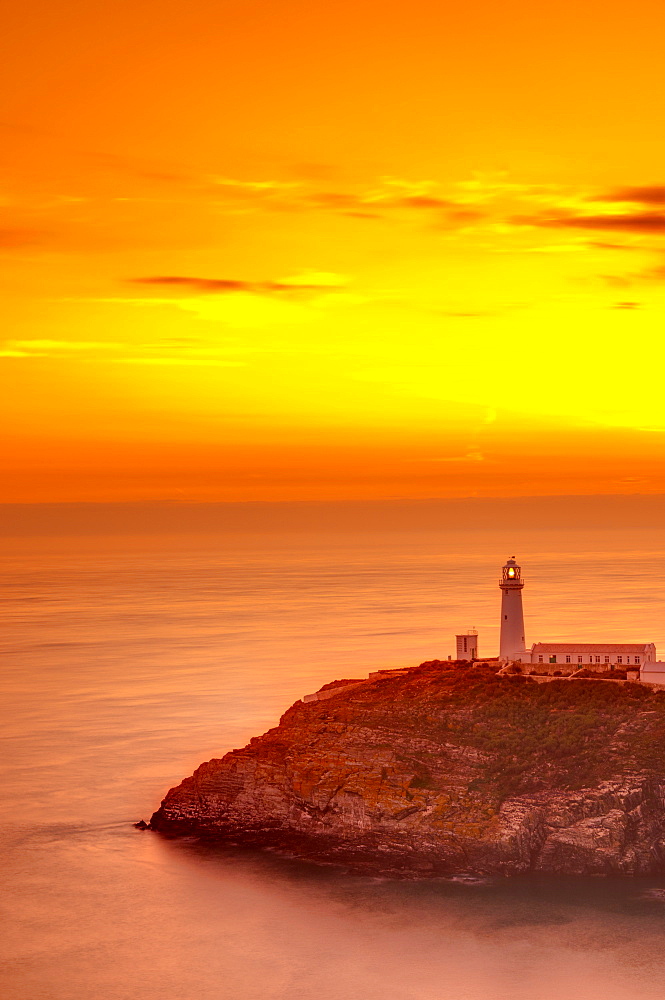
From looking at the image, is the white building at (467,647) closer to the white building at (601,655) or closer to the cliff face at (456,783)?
the white building at (601,655)

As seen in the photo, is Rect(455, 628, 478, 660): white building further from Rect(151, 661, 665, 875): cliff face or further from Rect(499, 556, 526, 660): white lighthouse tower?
Rect(151, 661, 665, 875): cliff face

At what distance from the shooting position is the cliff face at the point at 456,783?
38.5 meters

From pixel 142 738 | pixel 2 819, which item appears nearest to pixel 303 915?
pixel 2 819

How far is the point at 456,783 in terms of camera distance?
4056 cm

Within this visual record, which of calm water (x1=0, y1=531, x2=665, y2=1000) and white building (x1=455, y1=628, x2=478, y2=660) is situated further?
white building (x1=455, y1=628, x2=478, y2=660)

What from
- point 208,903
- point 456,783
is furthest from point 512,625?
point 208,903

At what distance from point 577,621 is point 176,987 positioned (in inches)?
3223

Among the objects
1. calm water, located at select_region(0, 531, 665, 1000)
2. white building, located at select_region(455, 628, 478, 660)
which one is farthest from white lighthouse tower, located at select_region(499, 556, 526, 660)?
calm water, located at select_region(0, 531, 665, 1000)

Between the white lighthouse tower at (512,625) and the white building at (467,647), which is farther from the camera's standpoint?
the white building at (467,647)

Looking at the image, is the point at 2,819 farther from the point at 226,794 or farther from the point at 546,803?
the point at 546,803

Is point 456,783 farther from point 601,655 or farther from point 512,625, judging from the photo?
point 512,625

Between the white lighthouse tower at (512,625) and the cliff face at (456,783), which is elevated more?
the white lighthouse tower at (512,625)

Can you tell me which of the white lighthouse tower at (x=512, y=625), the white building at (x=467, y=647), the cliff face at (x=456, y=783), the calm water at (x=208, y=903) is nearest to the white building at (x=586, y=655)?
the white lighthouse tower at (x=512, y=625)

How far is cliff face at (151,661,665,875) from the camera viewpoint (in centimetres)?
3853
